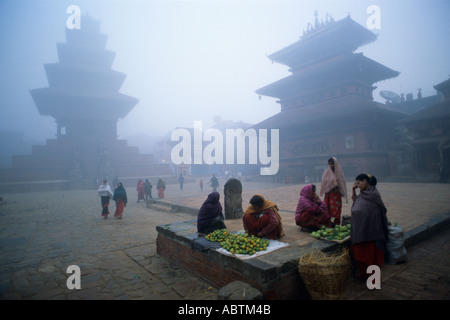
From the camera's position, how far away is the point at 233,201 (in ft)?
21.2

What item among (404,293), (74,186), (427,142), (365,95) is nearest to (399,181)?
(427,142)

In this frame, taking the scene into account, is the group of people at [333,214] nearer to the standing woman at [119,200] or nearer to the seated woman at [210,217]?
the seated woman at [210,217]

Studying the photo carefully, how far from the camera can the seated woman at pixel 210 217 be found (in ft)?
15.1

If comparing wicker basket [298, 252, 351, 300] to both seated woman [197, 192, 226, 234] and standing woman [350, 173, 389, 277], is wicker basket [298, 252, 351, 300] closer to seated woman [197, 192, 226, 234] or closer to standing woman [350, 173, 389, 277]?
standing woman [350, 173, 389, 277]

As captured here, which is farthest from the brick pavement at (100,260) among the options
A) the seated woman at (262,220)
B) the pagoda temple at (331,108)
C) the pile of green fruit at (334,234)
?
the pagoda temple at (331,108)

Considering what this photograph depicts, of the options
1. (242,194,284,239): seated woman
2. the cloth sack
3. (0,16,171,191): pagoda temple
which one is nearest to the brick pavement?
(242,194,284,239): seated woman

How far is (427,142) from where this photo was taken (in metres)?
18.4

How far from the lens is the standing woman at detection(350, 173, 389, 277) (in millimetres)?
3367

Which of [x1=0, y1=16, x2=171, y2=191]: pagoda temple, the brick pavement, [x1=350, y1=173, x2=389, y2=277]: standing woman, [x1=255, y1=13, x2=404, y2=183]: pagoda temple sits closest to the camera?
[x1=350, y1=173, x2=389, y2=277]: standing woman

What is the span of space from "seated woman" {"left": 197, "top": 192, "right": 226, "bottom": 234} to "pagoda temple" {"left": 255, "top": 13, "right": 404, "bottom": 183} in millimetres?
18468

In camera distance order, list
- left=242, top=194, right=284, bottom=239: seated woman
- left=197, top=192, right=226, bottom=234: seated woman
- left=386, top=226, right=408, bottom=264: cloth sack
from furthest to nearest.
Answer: left=197, top=192, right=226, bottom=234: seated woman < left=242, top=194, right=284, bottom=239: seated woman < left=386, top=226, right=408, bottom=264: cloth sack

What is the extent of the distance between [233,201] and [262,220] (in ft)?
8.04

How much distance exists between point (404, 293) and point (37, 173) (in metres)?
34.1

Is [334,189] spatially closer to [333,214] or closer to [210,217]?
[333,214]
